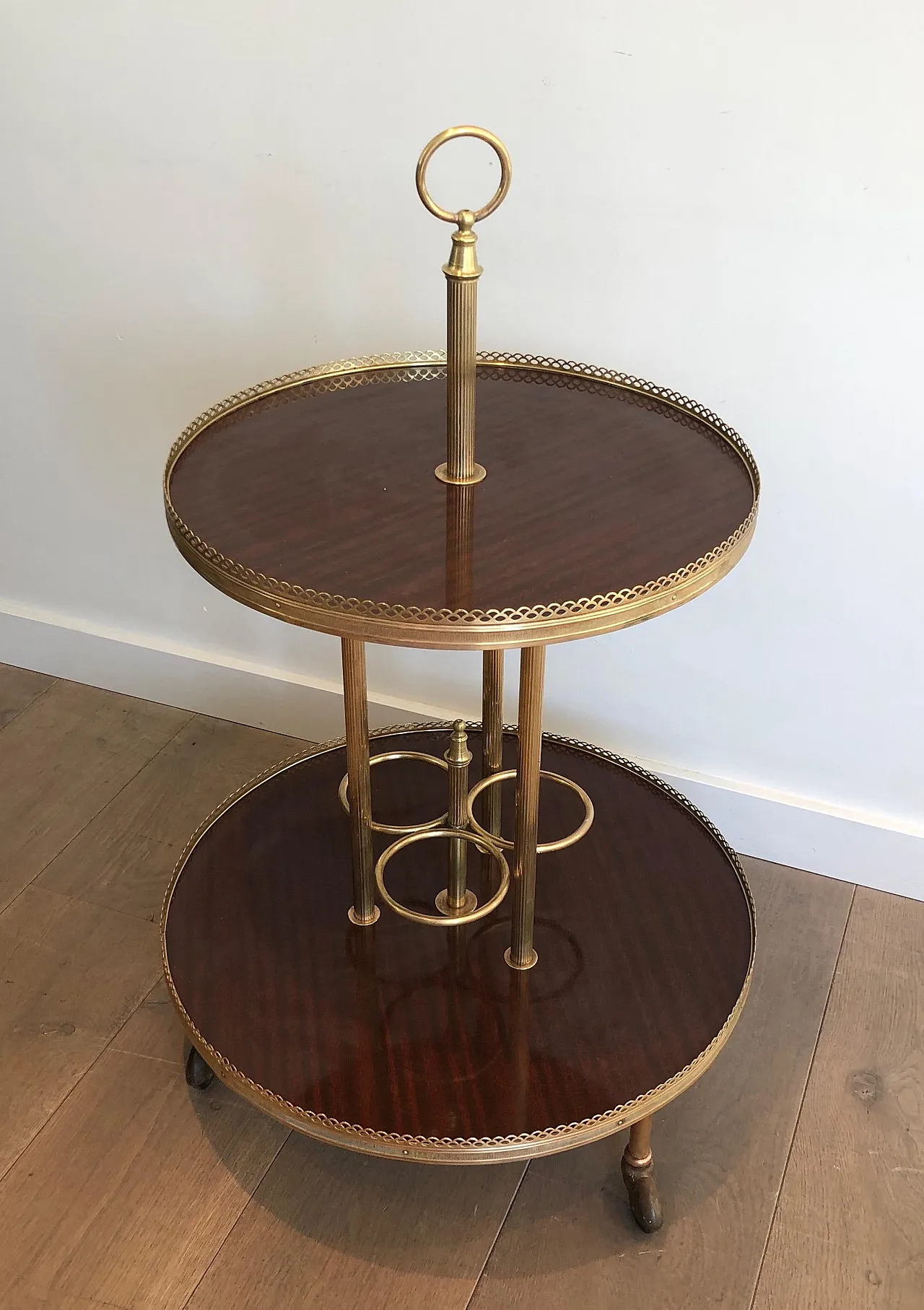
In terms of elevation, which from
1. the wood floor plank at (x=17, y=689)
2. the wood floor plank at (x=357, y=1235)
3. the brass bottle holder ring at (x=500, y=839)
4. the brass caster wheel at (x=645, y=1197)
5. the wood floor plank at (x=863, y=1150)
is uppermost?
the brass bottle holder ring at (x=500, y=839)

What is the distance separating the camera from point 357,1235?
4.42ft

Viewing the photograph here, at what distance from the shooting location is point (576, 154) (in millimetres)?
1479

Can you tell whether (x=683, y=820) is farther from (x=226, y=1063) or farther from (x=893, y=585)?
(x=226, y=1063)

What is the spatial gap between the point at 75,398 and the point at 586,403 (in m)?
0.99

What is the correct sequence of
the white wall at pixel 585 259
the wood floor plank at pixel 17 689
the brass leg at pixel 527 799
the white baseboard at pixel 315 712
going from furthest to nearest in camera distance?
the wood floor plank at pixel 17 689, the white baseboard at pixel 315 712, the white wall at pixel 585 259, the brass leg at pixel 527 799

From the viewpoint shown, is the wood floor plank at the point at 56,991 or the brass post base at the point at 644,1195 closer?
the brass post base at the point at 644,1195

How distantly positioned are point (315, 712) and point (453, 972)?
746mm

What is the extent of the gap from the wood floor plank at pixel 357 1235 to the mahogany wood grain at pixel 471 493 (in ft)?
2.53

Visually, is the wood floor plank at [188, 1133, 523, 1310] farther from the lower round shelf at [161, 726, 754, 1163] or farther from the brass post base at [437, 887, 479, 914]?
the brass post base at [437, 887, 479, 914]

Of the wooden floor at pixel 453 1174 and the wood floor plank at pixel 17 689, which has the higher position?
the wood floor plank at pixel 17 689

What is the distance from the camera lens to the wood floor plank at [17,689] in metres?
2.15

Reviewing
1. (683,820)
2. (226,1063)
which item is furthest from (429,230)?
(226,1063)

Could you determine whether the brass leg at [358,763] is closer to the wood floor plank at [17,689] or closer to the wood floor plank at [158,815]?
the wood floor plank at [158,815]

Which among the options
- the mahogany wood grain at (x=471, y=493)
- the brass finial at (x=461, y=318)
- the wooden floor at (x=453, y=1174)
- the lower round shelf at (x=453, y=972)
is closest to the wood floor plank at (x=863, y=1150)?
the wooden floor at (x=453, y=1174)
